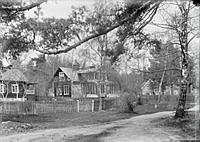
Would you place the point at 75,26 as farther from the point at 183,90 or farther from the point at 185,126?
the point at 183,90

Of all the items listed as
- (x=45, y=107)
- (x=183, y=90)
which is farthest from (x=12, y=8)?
(x=45, y=107)

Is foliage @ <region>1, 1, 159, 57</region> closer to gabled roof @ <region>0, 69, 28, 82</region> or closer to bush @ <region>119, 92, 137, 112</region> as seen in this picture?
bush @ <region>119, 92, 137, 112</region>

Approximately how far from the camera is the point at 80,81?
22656mm

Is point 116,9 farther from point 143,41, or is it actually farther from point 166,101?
point 166,101

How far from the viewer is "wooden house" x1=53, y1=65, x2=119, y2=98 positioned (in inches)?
681

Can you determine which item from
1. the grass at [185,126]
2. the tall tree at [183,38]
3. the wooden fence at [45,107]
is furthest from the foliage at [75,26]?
the wooden fence at [45,107]

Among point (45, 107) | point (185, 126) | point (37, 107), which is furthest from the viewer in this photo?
point (45, 107)

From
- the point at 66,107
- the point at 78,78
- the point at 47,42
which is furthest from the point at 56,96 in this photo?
the point at 47,42

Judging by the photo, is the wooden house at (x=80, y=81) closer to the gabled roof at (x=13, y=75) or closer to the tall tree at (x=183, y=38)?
the gabled roof at (x=13, y=75)

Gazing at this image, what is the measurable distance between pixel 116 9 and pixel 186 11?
18.2 feet

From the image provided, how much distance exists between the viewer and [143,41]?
344 inches

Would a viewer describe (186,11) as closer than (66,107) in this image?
Yes

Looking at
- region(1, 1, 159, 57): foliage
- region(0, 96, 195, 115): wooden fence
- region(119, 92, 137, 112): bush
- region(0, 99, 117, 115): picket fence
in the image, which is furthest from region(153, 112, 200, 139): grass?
region(0, 99, 117, 115): picket fence

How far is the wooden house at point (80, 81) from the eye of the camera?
1730 centimetres
